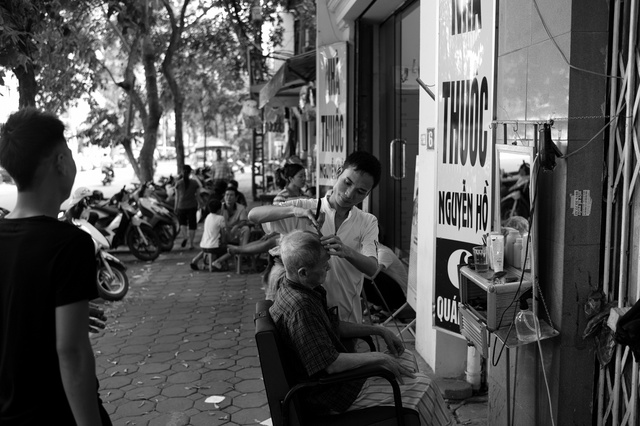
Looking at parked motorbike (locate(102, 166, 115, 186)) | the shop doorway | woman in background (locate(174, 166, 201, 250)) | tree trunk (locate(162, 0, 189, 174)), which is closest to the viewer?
the shop doorway

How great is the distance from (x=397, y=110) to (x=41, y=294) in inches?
281

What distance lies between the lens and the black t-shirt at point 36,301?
6.59 ft

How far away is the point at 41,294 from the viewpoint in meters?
2.02

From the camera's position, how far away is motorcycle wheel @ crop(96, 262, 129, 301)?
8.34 metres

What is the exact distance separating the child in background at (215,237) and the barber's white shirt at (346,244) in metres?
6.67

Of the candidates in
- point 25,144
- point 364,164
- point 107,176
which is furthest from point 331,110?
point 107,176

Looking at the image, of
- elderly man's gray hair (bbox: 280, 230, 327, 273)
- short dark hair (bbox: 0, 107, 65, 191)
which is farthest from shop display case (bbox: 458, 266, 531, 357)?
short dark hair (bbox: 0, 107, 65, 191)

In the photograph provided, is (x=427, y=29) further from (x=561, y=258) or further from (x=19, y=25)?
(x=19, y=25)

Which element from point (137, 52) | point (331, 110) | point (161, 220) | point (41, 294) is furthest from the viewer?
point (137, 52)

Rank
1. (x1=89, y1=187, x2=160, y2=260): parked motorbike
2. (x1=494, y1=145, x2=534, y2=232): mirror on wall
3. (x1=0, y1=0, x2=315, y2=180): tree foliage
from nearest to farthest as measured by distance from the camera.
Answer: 1. (x1=494, y1=145, x2=534, y2=232): mirror on wall
2. (x1=0, y1=0, x2=315, y2=180): tree foliage
3. (x1=89, y1=187, x2=160, y2=260): parked motorbike

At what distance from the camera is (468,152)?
425cm

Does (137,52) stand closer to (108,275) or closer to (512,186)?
(108,275)

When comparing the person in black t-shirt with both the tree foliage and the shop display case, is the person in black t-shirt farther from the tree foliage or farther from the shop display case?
the tree foliage

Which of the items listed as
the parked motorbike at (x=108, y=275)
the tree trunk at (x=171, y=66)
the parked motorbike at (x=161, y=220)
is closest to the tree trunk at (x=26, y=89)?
the parked motorbike at (x=108, y=275)
